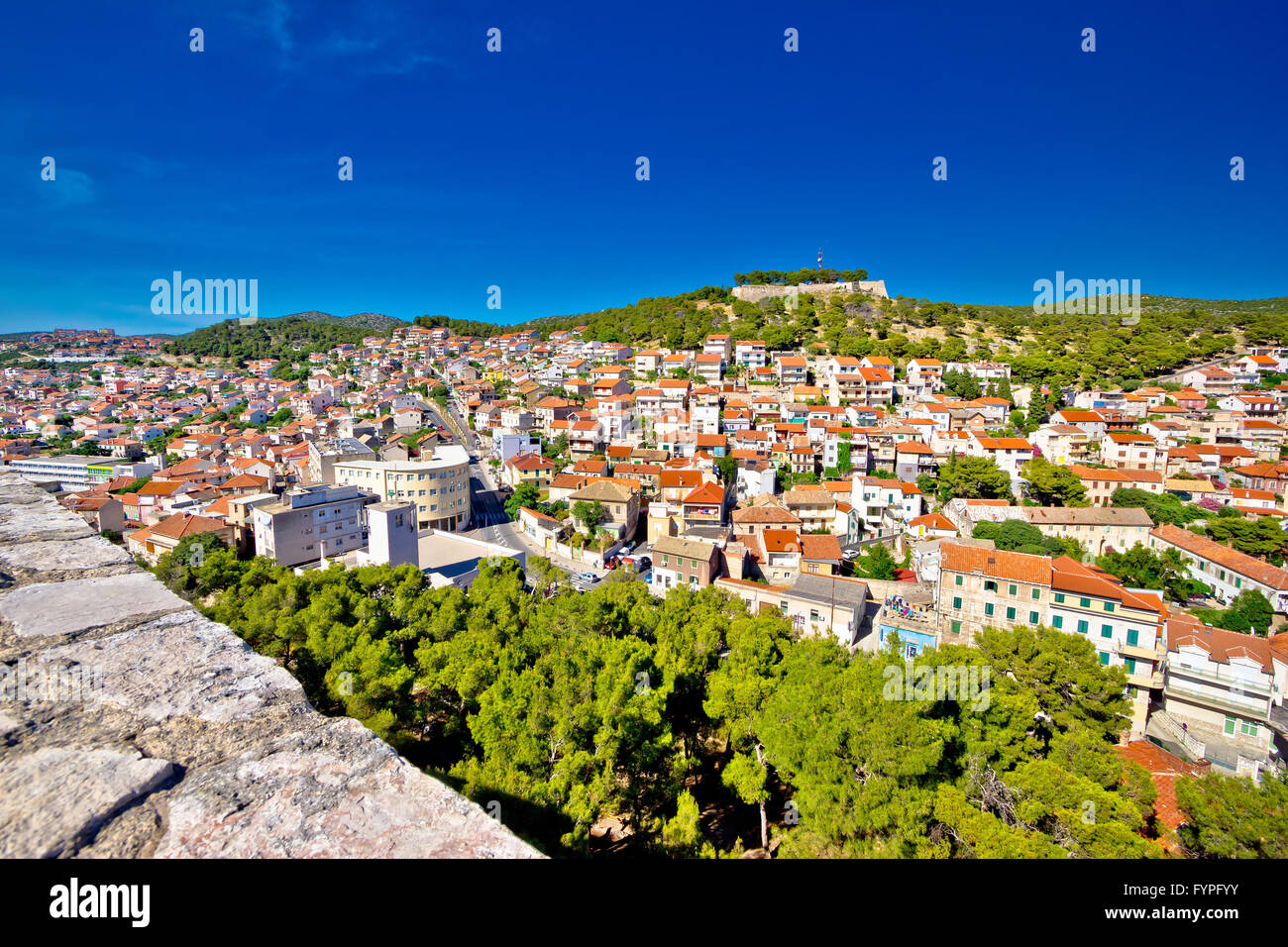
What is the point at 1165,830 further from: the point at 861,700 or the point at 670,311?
the point at 670,311

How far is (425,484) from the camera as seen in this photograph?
107 feet

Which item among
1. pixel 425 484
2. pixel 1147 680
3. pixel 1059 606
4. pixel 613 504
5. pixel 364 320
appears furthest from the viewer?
pixel 364 320

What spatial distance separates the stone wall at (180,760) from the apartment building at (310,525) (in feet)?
86.7

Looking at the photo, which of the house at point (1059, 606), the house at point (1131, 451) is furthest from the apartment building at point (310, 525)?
the house at point (1131, 451)

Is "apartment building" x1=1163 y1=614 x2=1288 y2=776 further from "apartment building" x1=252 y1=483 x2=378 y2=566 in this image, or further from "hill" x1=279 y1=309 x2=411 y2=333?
"hill" x1=279 y1=309 x2=411 y2=333

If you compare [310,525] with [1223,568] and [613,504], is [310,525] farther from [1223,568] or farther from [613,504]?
[1223,568]

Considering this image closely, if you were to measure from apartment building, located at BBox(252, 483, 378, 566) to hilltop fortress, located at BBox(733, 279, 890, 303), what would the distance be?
6279cm

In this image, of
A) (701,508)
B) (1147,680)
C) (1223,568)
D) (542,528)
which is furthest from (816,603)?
(1223,568)

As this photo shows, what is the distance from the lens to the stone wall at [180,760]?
1.61 metres

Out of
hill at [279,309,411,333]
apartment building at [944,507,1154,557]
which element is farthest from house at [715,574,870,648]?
hill at [279,309,411,333]

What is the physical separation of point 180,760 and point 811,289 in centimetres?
8516

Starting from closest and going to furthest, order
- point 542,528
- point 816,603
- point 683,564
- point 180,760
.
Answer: point 180,760 → point 816,603 → point 683,564 → point 542,528

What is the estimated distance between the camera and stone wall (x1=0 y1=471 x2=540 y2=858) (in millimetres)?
1606

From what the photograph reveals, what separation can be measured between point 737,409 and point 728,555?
74.8 feet
